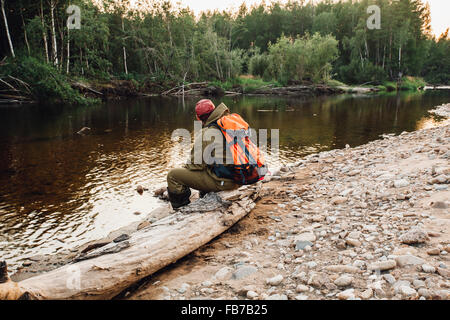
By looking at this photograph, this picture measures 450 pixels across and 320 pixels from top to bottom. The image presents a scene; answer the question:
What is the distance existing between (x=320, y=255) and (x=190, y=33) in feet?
202

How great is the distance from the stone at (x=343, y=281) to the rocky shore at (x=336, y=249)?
0.04 ft

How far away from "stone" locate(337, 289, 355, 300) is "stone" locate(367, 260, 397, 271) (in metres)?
0.57

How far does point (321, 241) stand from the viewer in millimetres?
5016

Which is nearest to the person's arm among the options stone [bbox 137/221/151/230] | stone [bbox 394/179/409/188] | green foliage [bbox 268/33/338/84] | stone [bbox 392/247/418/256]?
stone [bbox 137/221/151/230]

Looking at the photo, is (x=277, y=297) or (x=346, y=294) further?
(x=277, y=297)

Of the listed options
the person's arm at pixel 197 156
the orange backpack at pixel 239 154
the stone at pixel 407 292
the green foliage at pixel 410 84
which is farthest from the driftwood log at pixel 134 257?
the green foliage at pixel 410 84

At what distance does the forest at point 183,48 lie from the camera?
3516 centimetres

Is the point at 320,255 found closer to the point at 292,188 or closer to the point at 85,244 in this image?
the point at 292,188

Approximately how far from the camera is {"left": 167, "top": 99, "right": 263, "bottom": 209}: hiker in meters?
5.64

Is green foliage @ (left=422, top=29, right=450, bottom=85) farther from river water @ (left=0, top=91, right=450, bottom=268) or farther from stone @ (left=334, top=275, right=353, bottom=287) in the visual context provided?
stone @ (left=334, top=275, right=353, bottom=287)

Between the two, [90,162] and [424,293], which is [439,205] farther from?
[90,162]

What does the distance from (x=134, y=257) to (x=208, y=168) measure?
2.24 m

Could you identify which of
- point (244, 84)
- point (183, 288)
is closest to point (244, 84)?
→ point (244, 84)
